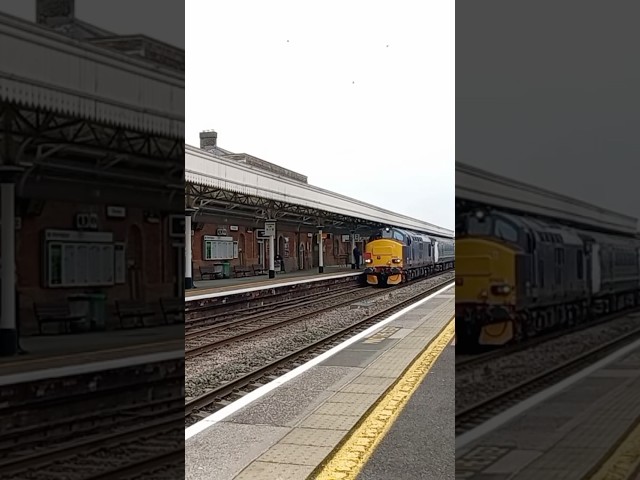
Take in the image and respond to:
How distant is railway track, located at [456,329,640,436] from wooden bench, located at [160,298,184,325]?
121 cm

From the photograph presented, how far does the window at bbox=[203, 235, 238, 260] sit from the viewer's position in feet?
55.1

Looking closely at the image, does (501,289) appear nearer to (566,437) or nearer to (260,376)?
(566,437)

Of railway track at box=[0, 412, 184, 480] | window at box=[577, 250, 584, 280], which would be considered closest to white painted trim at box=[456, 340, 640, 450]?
window at box=[577, 250, 584, 280]

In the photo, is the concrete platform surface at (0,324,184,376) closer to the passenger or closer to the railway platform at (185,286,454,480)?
the railway platform at (185,286,454,480)

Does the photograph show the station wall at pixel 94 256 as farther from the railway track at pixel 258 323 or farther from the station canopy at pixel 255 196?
the railway track at pixel 258 323

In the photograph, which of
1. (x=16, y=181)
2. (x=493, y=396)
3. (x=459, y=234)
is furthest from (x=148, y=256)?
(x=493, y=396)

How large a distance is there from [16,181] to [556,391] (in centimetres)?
216

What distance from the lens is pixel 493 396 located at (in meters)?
2.10

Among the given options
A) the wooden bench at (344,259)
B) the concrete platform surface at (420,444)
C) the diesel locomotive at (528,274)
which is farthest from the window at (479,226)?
the wooden bench at (344,259)

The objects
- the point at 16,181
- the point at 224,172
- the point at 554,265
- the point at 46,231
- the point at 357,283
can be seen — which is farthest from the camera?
the point at 357,283

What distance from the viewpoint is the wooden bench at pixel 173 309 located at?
7.74 feet

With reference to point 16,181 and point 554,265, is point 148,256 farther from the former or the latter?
point 554,265

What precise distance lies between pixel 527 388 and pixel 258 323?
1070cm

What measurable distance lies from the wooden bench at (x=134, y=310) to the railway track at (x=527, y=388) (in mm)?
1315
